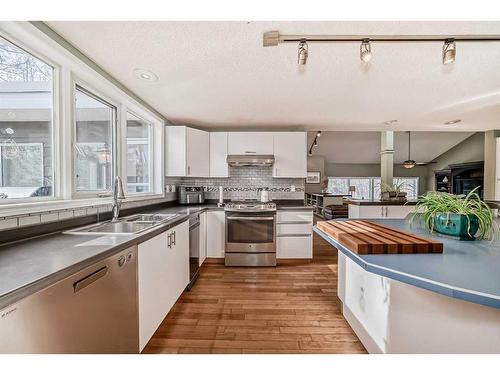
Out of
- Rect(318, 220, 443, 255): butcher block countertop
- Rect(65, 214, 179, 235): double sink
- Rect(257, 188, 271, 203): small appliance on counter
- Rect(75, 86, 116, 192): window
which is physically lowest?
Rect(65, 214, 179, 235): double sink

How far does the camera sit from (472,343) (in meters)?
0.96

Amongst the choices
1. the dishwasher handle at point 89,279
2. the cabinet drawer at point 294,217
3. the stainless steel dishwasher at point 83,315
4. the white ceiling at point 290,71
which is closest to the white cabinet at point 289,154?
the white ceiling at point 290,71

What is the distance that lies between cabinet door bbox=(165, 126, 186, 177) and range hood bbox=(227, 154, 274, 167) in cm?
74

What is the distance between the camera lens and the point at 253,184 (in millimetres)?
3920

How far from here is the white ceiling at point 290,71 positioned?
1.44 meters

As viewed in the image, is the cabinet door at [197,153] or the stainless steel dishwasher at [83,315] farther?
the cabinet door at [197,153]

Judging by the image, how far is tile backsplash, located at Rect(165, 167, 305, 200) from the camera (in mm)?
3902

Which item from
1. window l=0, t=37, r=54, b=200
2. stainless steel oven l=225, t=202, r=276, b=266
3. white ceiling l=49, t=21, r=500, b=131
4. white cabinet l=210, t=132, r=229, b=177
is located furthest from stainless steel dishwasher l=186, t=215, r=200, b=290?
white ceiling l=49, t=21, r=500, b=131

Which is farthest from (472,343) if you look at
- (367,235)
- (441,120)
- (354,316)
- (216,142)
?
(441,120)

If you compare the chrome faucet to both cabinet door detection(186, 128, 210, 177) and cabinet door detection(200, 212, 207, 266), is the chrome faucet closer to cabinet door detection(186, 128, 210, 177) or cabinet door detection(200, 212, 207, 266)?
cabinet door detection(200, 212, 207, 266)

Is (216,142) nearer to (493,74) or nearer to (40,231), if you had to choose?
(40,231)

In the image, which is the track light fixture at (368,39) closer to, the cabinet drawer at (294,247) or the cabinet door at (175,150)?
the cabinet door at (175,150)

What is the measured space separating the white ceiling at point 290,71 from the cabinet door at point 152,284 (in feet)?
4.65
